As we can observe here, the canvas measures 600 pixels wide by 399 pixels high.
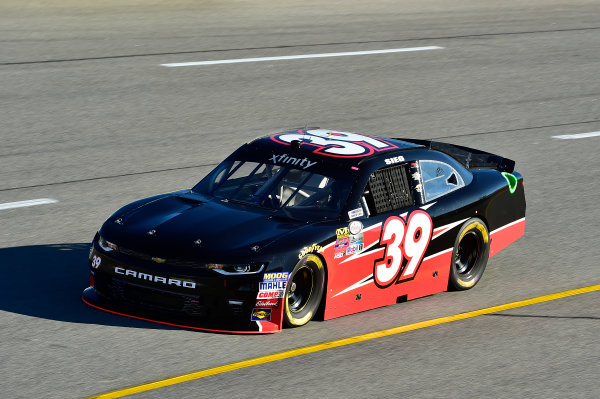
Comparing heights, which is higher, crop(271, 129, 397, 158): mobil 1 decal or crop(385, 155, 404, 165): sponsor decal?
crop(271, 129, 397, 158): mobil 1 decal

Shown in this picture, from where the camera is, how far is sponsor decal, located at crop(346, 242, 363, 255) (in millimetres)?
8672

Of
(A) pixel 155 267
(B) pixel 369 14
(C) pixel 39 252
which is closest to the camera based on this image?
(A) pixel 155 267

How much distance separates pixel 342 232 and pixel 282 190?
2.41 feet

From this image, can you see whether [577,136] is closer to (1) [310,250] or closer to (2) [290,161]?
(2) [290,161]

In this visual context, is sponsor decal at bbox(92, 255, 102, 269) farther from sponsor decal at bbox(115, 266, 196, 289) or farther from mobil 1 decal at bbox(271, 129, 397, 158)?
mobil 1 decal at bbox(271, 129, 397, 158)

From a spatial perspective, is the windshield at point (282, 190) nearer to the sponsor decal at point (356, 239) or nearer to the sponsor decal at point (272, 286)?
the sponsor decal at point (356, 239)

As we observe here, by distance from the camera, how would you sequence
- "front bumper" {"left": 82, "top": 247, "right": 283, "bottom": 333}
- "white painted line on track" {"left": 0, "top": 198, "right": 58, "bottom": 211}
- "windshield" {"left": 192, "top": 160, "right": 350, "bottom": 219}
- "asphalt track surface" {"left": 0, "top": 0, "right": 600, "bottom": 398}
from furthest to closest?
"white painted line on track" {"left": 0, "top": 198, "right": 58, "bottom": 211} < "windshield" {"left": 192, "top": 160, "right": 350, "bottom": 219} < "front bumper" {"left": 82, "top": 247, "right": 283, "bottom": 333} < "asphalt track surface" {"left": 0, "top": 0, "right": 600, "bottom": 398}

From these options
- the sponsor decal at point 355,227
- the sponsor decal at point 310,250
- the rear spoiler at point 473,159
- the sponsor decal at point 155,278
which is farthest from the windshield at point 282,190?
the rear spoiler at point 473,159

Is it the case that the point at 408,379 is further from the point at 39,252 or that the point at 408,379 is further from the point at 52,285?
the point at 39,252

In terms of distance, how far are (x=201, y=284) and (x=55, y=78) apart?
10399 mm

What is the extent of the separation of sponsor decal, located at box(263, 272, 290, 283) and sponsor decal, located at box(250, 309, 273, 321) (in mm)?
244

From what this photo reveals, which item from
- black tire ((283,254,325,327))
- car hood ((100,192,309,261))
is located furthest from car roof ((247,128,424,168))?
black tire ((283,254,325,327))

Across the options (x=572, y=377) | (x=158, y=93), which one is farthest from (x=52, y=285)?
(x=158, y=93)

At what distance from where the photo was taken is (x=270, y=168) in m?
9.29
